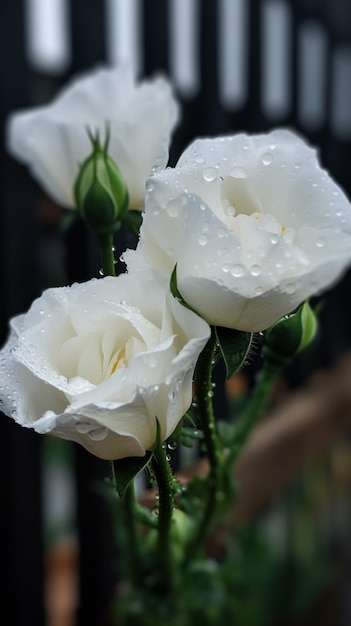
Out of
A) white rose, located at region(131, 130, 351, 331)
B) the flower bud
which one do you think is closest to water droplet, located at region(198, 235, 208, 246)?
white rose, located at region(131, 130, 351, 331)

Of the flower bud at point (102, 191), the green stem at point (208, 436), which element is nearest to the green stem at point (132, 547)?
the green stem at point (208, 436)

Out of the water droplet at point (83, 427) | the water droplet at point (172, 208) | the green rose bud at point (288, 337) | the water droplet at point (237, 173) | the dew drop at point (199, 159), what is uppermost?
the dew drop at point (199, 159)

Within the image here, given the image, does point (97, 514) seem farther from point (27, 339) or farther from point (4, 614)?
point (27, 339)

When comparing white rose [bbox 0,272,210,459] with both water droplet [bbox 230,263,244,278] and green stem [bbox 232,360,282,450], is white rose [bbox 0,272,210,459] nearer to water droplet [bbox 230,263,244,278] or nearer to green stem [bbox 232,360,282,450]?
water droplet [bbox 230,263,244,278]

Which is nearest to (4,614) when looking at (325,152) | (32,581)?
(32,581)

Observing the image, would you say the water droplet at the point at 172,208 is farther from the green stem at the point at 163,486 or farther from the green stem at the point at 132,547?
the green stem at the point at 132,547

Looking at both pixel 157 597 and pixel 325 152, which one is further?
pixel 325 152
